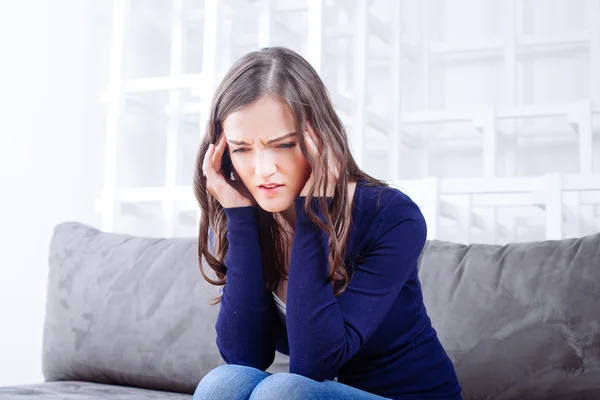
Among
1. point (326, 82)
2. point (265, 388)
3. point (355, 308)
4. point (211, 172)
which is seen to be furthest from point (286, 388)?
point (326, 82)

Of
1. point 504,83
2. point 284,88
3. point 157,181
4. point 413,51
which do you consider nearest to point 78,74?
point 157,181

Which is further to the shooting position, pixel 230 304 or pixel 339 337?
pixel 230 304

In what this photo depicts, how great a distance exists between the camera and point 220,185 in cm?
121

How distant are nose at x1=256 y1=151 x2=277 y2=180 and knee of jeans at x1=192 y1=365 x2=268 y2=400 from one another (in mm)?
272

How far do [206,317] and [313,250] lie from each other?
60 centimetres

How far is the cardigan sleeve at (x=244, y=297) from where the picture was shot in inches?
47.2

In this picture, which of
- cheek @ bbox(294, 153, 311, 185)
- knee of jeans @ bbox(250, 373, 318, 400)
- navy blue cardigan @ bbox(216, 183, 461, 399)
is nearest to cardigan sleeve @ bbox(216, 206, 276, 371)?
navy blue cardigan @ bbox(216, 183, 461, 399)

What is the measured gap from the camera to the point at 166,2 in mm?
2977

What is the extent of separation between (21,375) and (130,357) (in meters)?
0.97

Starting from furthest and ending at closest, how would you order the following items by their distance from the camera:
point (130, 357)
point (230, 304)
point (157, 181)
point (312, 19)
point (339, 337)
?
point (157, 181)
point (312, 19)
point (130, 357)
point (230, 304)
point (339, 337)

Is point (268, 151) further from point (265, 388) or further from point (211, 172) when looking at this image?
point (265, 388)

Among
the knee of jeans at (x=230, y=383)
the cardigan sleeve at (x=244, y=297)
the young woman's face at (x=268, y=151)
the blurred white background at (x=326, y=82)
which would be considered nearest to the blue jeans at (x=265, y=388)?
the knee of jeans at (x=230, y=383)

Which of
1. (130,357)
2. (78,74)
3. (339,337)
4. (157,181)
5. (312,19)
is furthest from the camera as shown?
(157,181)

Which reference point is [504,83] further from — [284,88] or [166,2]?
[284,88]
